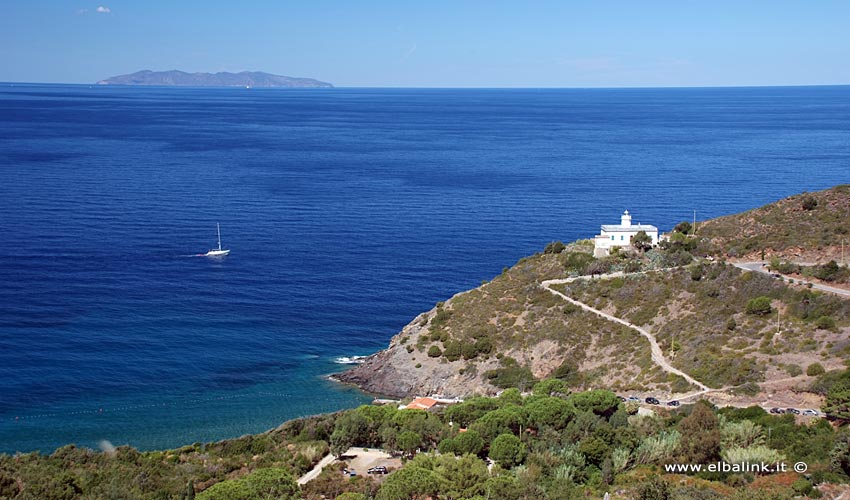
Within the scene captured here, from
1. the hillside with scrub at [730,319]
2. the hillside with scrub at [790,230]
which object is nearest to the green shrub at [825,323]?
the hillside with scrub at [730,319]

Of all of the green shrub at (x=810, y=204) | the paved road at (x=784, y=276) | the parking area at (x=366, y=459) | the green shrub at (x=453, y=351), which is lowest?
the green shrub at (x=453, y=351)

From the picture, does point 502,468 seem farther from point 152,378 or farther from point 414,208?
point 414,208

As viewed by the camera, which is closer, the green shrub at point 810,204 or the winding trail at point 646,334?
the winding trail at point 646,334

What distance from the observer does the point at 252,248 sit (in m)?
92.0

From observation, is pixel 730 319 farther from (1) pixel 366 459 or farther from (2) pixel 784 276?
(1) pixel 366 459

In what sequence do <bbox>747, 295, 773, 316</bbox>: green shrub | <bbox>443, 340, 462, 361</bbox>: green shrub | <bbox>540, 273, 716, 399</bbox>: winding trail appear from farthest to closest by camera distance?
<bbox>443, 340, 462, 361</bbox>: green shrub
<bbox>747, 295, 773, 316</bbox>: green shrub
<bbox>540, 273, 716, 399</bbox>: winding trail

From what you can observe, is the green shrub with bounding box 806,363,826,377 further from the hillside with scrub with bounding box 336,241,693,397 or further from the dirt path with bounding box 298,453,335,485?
the dirt path with bounding box 298,453,335,485

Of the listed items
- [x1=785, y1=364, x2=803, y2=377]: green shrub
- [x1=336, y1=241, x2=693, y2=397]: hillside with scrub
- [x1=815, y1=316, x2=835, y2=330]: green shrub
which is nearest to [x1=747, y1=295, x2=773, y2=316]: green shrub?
[x1=815, y1=316, x2=835, y2=330]: green shrub

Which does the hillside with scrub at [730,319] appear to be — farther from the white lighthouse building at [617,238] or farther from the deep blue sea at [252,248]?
the deep blue sea at [252,248]

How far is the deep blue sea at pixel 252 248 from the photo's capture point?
180ft

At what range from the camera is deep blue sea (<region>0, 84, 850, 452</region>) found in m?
54.9

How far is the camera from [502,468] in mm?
33719

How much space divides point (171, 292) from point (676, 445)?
52.9 meters

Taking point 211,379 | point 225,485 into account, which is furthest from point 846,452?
point 211,379
